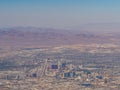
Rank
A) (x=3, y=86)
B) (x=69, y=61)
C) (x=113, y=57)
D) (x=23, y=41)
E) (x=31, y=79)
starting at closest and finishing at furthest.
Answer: (x=3, y=86) < (x=31, y=79) < (x=69, y=61) < (x=113, y=57) < (x=23, y=41)

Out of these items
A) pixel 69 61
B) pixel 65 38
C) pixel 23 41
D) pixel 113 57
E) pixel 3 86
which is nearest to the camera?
pixel 3 86

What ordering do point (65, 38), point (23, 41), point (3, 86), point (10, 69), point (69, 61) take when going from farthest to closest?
1. point (65, 38)
2. point (23, 41)
3. point (69, 61)
4. point (10, 69)
5. point (3, 86)

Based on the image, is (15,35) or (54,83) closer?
(54,83)

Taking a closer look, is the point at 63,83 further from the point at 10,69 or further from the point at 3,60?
the point at 3,60

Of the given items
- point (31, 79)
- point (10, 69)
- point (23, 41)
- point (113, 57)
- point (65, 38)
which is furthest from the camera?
point (65, 38)

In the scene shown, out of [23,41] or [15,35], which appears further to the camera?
[15,35]

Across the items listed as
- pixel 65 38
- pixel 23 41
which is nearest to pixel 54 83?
pixel 23 41

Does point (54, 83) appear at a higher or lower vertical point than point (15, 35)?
lower

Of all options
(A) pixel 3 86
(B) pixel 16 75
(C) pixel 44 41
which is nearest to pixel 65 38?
(C) pixel 44 41

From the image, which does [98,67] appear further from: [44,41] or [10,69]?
[44,41]
